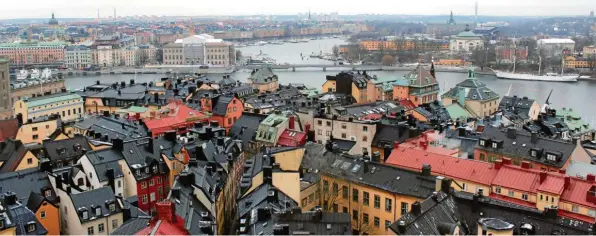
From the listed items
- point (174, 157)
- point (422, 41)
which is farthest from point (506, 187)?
point (422, 41)

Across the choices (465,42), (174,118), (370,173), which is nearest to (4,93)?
(174,118)

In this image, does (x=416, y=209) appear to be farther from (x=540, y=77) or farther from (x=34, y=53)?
(x=34, y=53)

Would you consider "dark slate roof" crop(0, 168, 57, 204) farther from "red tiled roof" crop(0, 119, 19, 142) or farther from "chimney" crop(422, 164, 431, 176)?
"chimney" crop(422, 164, 431, 176)

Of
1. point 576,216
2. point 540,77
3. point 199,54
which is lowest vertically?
point 540,77

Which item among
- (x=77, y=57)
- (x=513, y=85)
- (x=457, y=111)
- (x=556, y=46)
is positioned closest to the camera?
(x=457, y=111)

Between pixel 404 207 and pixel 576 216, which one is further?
pixel 404 207

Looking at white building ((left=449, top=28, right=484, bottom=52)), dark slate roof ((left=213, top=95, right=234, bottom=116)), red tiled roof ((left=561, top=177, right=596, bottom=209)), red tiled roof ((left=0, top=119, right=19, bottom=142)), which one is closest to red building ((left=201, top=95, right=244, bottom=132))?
dark slate roof ((left=213, top=95, right=234, bottom=116))
